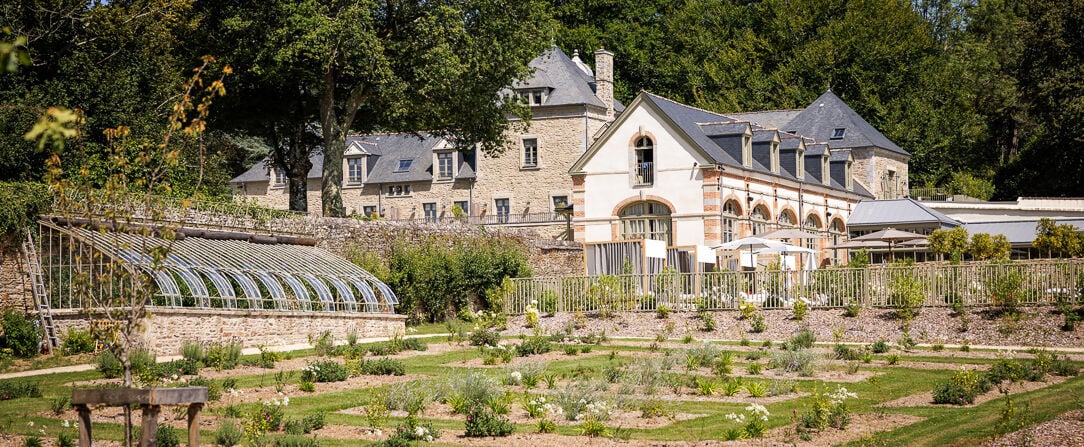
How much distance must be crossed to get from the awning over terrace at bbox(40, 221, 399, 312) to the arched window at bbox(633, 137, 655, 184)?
15585 mm

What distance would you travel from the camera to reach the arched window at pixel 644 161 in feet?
151

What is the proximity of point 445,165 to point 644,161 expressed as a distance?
1736 cm

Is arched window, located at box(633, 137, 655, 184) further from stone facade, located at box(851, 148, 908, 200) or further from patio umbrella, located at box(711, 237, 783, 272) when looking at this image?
stone facade, located at box(851, 148, 908, 200)

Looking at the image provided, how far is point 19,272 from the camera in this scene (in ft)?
84.7

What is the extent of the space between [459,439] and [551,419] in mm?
1957

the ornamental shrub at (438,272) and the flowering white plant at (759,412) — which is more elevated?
the ornamental shrub at (438,272)

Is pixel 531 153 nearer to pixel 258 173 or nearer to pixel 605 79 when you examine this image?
pixel 605 79

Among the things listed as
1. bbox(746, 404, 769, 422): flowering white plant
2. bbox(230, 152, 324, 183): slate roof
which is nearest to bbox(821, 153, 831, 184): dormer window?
bbox(230, 152, 324, 183): slate roof

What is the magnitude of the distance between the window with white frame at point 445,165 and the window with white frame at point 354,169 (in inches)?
198

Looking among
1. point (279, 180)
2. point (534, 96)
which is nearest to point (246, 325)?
point (534, 96)

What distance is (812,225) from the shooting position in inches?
2007

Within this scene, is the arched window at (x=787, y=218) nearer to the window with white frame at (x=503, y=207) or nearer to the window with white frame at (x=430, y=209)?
the window with white frame at (x=503, y=207)

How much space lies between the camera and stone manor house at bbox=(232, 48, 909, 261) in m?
45.5

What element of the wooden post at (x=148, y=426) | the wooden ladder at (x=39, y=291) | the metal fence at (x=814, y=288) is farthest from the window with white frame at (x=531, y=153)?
the wooden post at (x=148, y=426)
